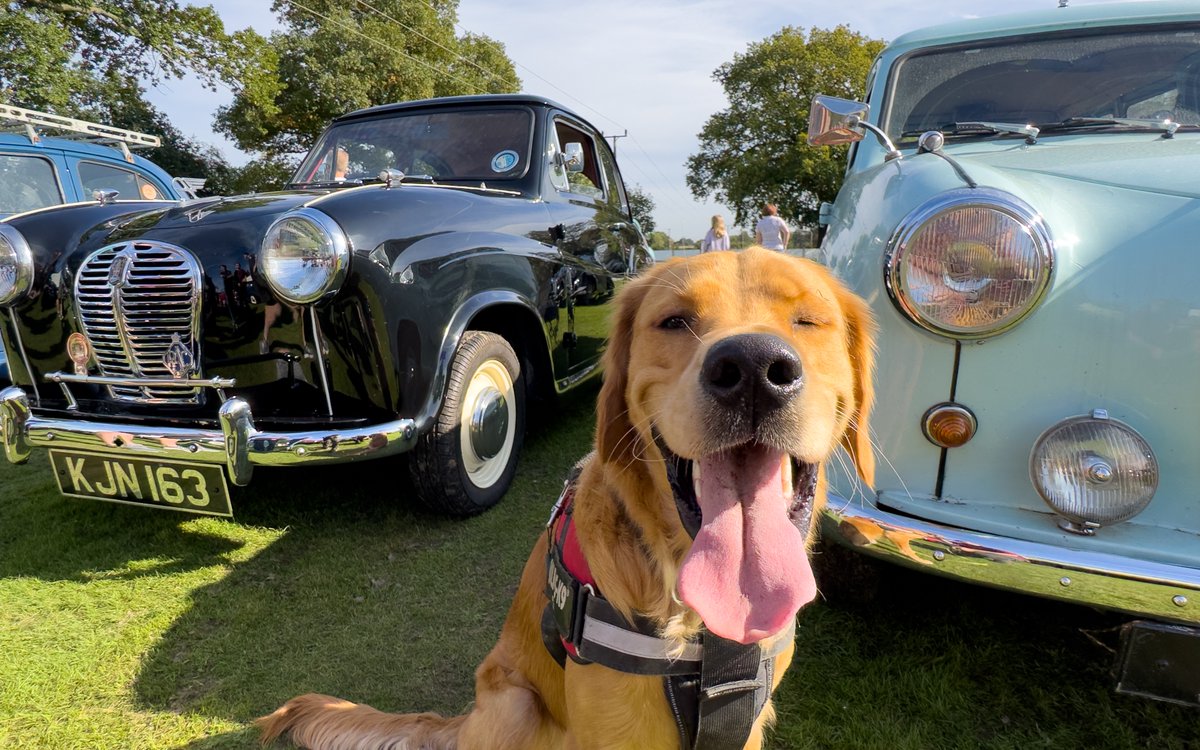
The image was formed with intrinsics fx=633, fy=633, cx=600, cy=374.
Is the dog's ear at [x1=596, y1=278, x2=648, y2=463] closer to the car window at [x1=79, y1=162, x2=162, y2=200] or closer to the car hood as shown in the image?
the car hood

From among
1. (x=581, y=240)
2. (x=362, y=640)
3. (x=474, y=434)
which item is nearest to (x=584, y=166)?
(x=581, y=240)

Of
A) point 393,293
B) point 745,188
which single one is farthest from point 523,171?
point 745,188

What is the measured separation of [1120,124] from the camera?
8.02 ft

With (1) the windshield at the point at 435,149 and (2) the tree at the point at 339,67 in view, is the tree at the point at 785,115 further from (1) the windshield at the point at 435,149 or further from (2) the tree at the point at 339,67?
(1) the windshield at the point at 435,149

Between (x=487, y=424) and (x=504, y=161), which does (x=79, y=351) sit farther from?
(x=504, y=161)

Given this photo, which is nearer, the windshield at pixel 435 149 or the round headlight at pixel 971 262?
the round headlight at pixel 971 262

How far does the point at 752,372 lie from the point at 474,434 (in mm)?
2228

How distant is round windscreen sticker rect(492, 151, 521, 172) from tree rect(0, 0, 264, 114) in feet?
58.1

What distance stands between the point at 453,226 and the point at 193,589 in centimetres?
198

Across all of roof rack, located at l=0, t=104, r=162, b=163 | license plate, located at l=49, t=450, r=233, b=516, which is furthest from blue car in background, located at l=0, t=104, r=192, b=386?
license plate, located at l=49, t=450, r=233, b=516

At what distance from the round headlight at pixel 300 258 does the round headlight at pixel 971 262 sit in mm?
1937

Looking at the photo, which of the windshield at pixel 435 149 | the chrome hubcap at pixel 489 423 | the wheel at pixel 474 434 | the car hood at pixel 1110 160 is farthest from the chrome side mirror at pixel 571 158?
the car hood at pixel 1110 160

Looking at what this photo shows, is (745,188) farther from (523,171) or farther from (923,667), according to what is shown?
(923,667)

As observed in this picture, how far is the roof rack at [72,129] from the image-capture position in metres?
5.68
